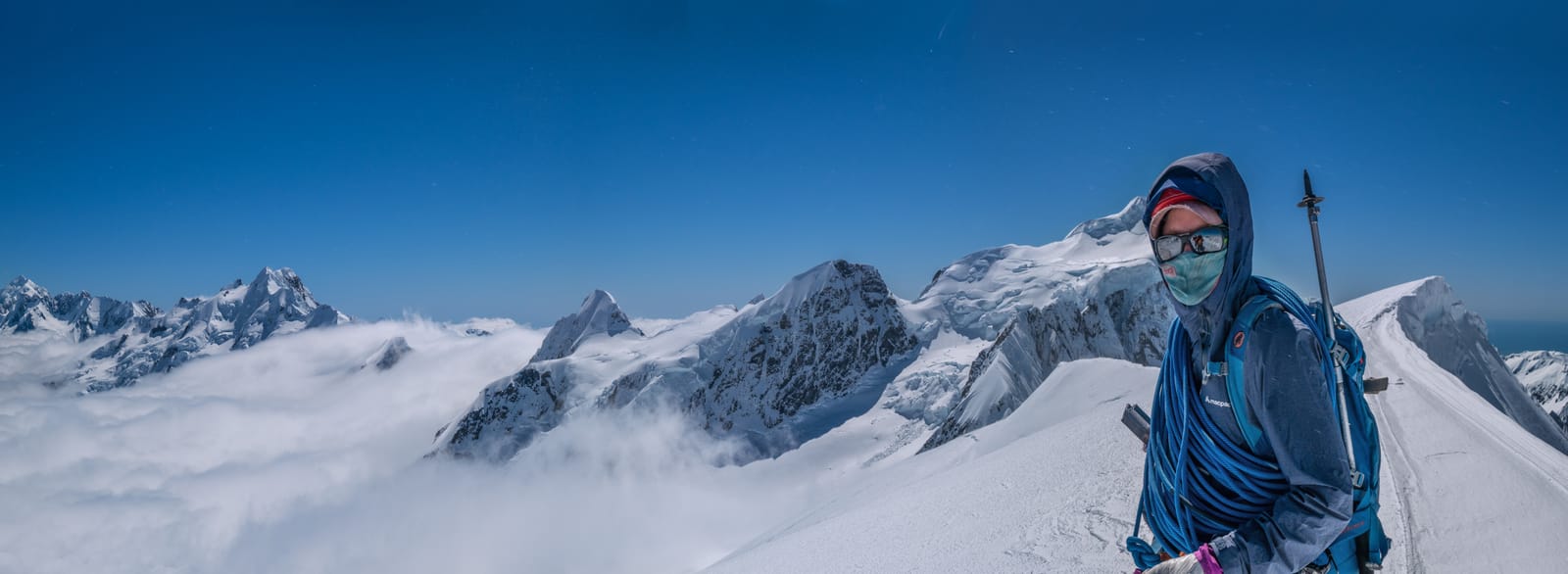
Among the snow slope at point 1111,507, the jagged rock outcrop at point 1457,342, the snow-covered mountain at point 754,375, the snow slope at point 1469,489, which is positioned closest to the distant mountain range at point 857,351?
the snow-covered mountain at point 754,375

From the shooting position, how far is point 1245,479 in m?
2.30

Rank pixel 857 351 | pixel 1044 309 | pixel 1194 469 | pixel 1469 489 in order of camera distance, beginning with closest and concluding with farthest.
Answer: pixel 1194 469 → pixel 1469 489 → pixel 1044 309 → pixel 857 351

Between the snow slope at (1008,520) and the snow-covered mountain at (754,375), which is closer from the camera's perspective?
the snow slope at (1008,520)

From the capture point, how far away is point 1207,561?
2.06 meters

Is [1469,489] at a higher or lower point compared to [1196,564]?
lower

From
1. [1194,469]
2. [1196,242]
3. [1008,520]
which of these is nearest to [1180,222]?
[1196,242]

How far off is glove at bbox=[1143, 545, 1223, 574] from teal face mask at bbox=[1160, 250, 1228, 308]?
84 cm

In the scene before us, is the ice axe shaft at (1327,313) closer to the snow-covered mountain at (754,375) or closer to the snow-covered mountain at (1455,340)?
the snow-covered mountain at (1455,340)

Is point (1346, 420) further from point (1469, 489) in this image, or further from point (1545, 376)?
point (1545, 376)

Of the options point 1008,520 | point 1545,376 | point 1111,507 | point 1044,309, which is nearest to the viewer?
point 1111,507

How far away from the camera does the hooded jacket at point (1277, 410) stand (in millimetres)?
1926

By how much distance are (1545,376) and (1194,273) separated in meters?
156

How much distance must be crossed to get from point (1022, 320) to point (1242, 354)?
3511 inches

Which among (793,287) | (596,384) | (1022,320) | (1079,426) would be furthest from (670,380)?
(1079,426)
